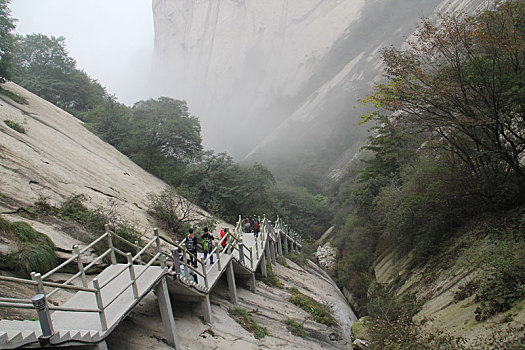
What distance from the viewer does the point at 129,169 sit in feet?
67.0

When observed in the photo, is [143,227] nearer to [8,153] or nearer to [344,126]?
[8,153]

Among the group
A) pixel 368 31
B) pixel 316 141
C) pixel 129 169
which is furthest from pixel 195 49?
pixel 129 169

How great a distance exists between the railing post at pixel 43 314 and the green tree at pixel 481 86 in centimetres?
928

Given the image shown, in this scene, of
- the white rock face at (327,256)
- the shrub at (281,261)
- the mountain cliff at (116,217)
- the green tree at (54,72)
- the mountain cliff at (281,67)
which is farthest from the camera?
the mountain cliff at (281,67)

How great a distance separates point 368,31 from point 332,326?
7000 centimetres

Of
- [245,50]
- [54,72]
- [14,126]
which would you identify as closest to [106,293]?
[14,126]

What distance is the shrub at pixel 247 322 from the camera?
941 centimetres

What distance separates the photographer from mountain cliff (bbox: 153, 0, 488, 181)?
2328 inches

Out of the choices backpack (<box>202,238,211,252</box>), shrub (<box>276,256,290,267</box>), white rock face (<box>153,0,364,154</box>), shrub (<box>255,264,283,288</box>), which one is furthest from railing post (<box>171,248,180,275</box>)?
white rock face (<box>153,0,364,154</box>)

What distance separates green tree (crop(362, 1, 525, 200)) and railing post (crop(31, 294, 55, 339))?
9.28 metres

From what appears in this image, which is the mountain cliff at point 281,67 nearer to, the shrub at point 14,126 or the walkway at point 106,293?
the shrub at point 14,126

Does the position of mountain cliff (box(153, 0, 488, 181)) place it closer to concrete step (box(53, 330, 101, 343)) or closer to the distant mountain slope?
the distant mountain slope

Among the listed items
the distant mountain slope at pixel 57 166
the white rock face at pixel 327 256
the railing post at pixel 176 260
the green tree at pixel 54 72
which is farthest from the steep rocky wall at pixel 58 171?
A: the green tree at pixel 54 72

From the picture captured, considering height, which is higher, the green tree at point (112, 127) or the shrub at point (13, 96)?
the shrub at point (13, 96)
